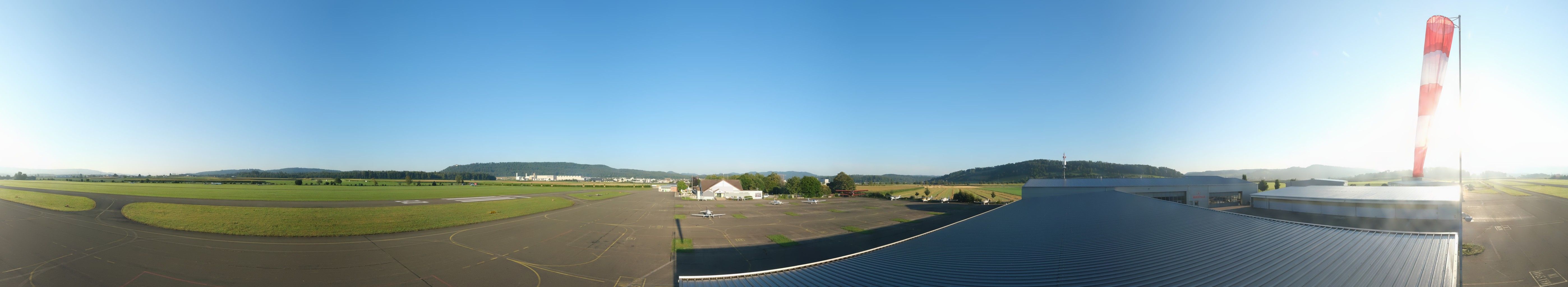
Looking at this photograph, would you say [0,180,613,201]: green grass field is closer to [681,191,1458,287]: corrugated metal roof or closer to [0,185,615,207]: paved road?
[0,185,615,207]: paved road

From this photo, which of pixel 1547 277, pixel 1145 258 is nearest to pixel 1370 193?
pixel 1547 277

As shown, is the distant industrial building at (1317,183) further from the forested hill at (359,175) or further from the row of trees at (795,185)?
the forested hill at (359,175)

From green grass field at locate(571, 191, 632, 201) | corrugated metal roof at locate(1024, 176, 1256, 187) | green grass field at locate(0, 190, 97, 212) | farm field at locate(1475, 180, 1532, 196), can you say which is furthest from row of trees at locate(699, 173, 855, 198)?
farm field at locate(1475, 180, 1532, 196)

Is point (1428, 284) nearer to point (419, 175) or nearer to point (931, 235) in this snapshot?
point (931, 235)

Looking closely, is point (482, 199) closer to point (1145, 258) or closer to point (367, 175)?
point (367, 175)

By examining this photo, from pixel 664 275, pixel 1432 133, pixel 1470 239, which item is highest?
pixel 1432 133

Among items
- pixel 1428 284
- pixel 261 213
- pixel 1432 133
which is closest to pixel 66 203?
pixel 261 213
